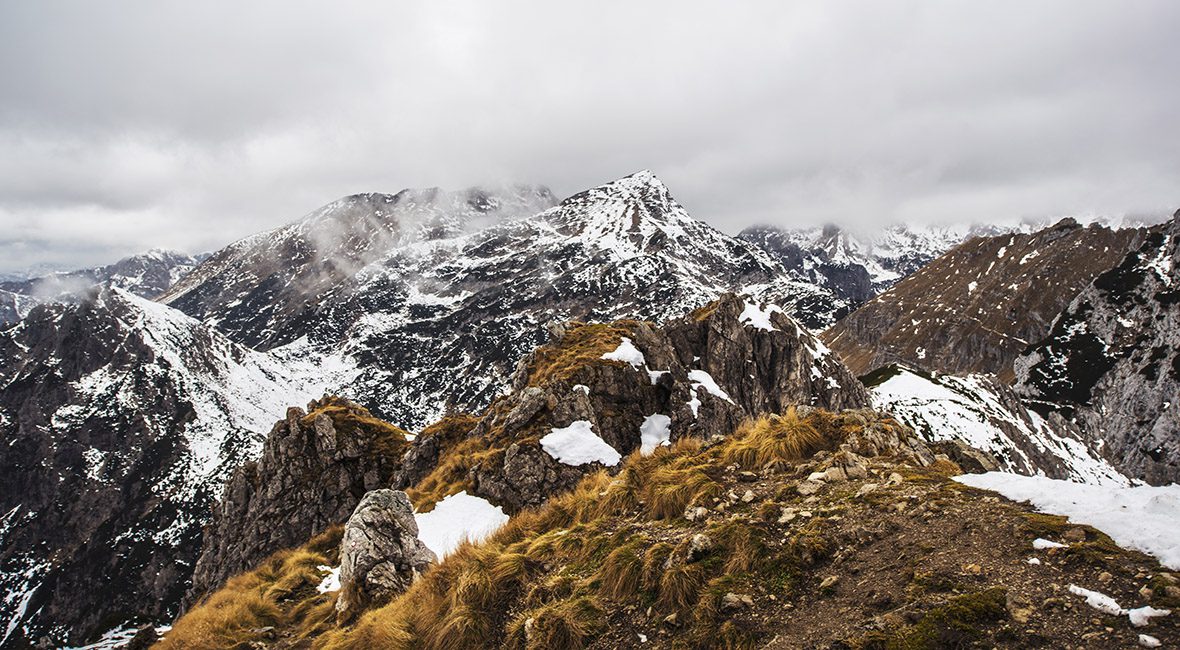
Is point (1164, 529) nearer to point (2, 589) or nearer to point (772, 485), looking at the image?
point (772, 485)

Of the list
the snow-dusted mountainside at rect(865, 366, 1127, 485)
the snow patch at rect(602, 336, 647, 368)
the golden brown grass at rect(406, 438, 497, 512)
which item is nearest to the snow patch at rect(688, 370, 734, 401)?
the snow patch at rect(602, 336, 647, 368)

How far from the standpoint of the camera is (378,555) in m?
12.0

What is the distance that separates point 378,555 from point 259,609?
3.02 m

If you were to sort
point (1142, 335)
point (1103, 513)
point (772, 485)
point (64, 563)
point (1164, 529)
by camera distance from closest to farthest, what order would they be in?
point (1164, 529)
point (1103, 513)
point (772, 485)
point (1142, 335)
point (64, 563)

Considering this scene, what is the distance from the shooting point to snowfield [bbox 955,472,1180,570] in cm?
493

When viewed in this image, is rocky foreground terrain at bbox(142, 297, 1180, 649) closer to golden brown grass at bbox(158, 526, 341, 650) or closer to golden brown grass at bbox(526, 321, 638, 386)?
golden brown grass at bbox(158, 526, 341, 650)

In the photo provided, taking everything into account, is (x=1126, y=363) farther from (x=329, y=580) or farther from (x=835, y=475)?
(x=329, y=580)

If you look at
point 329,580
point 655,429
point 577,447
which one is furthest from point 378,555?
point 655,429

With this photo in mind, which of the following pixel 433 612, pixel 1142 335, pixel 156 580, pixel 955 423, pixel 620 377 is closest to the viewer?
pixel 433 612

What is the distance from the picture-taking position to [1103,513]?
5.58 m

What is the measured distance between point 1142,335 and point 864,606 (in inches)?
8557

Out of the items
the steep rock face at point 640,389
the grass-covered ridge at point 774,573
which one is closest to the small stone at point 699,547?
the grass-covered ridge at point 774,573

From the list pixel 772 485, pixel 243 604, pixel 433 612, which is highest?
pixel 772 485

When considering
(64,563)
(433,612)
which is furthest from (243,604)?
(64,563)
